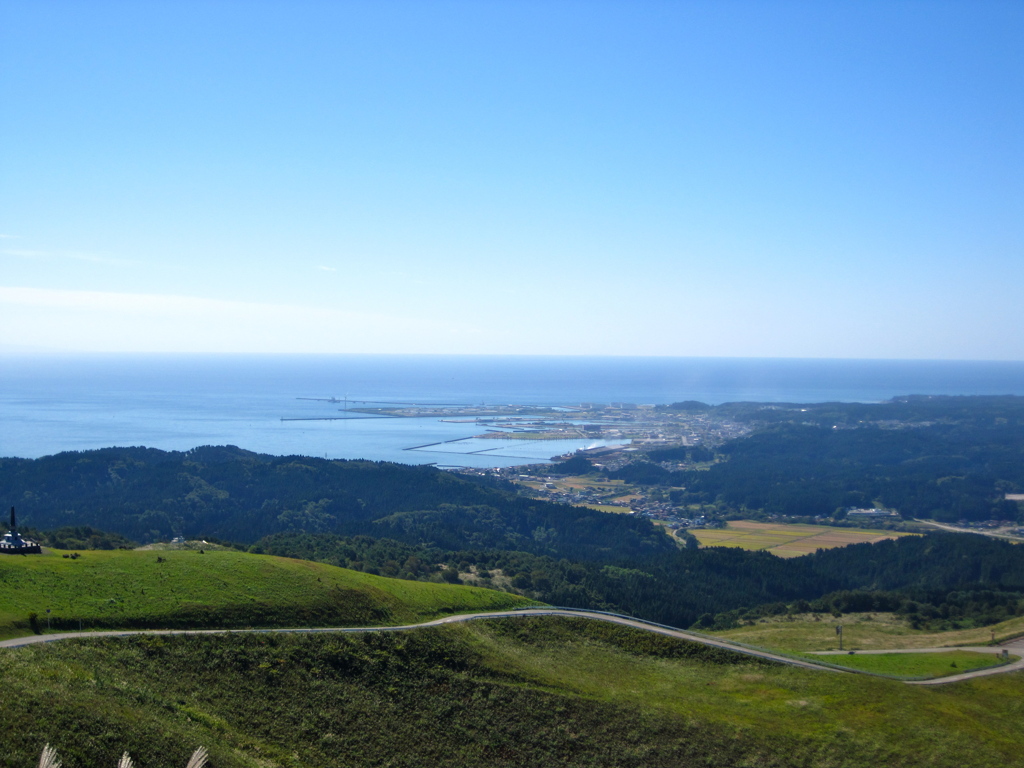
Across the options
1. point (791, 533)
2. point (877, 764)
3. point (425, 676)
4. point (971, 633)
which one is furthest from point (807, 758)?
point (791, 533)

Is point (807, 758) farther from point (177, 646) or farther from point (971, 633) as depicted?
point (971, 633)

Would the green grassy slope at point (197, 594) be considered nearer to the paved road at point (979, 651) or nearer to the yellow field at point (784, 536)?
the paved road at point (979, 651)

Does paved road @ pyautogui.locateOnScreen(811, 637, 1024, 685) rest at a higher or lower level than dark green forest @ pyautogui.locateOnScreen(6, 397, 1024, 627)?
higher

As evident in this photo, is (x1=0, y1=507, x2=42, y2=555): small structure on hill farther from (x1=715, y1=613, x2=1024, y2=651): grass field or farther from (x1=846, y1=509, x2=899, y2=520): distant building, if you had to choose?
(x1=846, y1=509, x2=899, y2=520): distant building

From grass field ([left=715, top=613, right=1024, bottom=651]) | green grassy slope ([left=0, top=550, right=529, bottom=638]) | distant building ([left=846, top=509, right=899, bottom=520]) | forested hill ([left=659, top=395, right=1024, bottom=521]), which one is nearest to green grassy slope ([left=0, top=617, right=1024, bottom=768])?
green grassy slope ([left=0, top=550, right=529, bottom=638])

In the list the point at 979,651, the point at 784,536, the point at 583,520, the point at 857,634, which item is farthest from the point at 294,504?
the point at 979,651

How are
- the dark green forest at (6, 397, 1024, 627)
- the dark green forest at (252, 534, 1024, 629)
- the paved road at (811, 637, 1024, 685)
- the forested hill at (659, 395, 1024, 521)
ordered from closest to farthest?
the paved road at (811, 637, 1024, 685) → the dark green forest at (252, 534, 1024, 629) → the dark green forest at (6, 397, 1024, 627) → the forested hill at (659, 395, 1024, 521)

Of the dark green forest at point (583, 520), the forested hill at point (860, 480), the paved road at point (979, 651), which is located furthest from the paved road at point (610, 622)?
the forested hill at point (860, 480)
